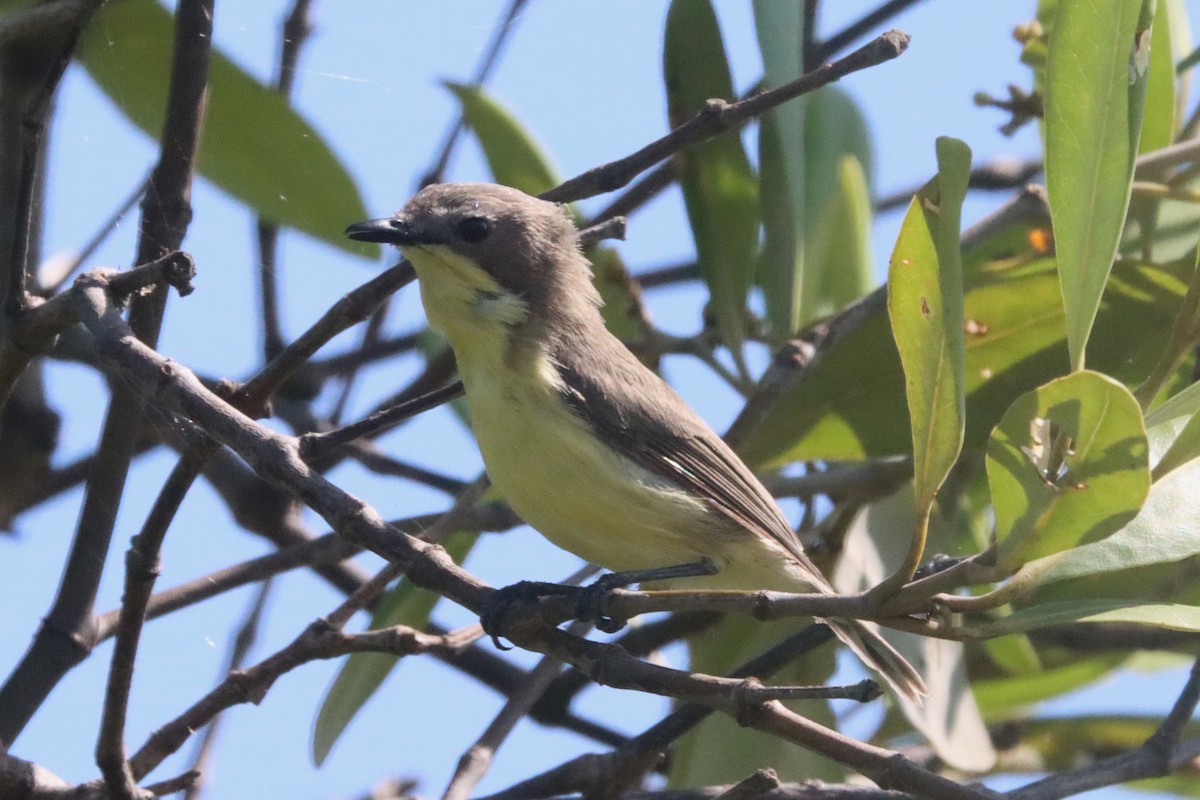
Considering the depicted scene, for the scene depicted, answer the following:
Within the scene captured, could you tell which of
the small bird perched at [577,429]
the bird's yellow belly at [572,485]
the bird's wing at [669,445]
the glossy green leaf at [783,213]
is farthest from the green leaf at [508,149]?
the bird's yellow belly at [572,485]

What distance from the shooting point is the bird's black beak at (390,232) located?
11.1ft

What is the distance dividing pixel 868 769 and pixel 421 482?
8.81ft

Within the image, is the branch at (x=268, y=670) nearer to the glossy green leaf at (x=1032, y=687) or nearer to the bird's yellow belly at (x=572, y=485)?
the bird's yellow belly at (x=572, y=485)

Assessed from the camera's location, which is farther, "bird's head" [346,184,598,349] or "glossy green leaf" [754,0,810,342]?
"glossy green leaf" [754,0,810,342]

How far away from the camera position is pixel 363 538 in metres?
2.32

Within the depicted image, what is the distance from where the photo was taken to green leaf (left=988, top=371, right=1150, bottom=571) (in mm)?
1802

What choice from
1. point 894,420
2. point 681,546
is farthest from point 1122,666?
point 681,546

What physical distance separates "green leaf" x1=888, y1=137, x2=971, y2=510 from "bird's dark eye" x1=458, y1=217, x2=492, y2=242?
5.89 ft

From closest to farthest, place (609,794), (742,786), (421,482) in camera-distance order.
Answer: (742,786) < (609,794) < (421,482)

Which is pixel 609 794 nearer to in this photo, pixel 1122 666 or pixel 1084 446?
pixel 1084 446

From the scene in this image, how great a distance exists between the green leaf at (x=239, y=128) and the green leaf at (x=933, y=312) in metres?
2.19

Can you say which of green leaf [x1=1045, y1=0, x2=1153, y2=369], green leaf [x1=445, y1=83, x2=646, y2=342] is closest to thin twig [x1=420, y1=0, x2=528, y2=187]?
green leaf [x1=445, y1=83, x2=646, y2=342]

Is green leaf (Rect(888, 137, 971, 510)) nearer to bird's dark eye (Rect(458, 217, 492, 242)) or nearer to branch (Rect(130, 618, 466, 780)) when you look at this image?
branch (Rect(130, 618, 466, 780))

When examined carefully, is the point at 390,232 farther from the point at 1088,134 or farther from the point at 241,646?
the point at 1088,134
